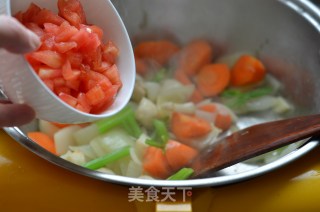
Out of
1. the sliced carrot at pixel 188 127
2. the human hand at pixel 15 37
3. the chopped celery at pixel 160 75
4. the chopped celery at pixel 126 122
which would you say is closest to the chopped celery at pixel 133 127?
the chopped celery at pixel 126 122

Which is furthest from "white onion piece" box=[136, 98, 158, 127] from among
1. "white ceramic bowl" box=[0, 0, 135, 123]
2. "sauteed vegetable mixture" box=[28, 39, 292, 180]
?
"white ceramic bowl" box=[0, 0, 135, 123]

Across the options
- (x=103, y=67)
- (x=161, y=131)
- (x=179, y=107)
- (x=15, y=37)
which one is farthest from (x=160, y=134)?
(x=15, y=37)

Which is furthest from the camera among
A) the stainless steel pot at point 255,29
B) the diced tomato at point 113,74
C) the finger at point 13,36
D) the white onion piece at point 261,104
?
the white onion piece at point 261,104

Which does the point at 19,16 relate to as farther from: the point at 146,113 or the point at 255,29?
the point at 255,29

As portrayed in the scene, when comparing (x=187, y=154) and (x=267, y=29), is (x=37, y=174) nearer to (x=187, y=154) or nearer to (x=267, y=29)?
(x=187, y=154)

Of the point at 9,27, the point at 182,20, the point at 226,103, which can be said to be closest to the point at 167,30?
the point at 182,20

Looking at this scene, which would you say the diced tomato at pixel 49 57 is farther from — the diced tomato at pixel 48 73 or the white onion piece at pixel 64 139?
the white onion piece at pixel 64 139

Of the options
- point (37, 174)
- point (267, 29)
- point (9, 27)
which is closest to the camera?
point (9, 27)
